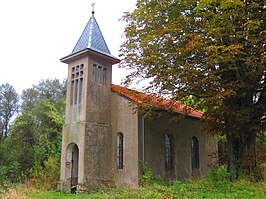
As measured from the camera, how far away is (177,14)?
45.6ft

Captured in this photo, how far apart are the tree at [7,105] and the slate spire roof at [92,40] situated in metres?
30.6

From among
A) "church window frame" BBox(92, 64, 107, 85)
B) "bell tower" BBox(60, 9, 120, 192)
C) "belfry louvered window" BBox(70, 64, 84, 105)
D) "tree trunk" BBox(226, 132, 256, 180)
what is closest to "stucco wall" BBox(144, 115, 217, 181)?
"bell tower" BBox(60, 9, 120, 192)

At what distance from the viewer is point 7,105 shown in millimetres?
46594

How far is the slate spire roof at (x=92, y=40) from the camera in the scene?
19312 mm

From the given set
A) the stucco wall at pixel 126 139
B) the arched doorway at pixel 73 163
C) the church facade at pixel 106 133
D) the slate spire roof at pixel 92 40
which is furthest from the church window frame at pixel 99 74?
the arched doorway at pixel 73 163

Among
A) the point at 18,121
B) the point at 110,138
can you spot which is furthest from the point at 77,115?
the point at 18,121

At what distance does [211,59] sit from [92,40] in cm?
1025

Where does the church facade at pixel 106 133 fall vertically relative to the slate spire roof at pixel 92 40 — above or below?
below

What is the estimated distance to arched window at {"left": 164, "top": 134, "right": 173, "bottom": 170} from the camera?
1938 centimetres

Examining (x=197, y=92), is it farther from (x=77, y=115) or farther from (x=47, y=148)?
(x=47, y=148)

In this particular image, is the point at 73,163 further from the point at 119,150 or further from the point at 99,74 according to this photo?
the point at 99,74

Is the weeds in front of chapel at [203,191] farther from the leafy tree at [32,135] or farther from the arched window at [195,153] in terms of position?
the leafy tree at [32,135]

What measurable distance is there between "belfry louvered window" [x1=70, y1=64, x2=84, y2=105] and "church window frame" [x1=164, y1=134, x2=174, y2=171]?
21.9 ft

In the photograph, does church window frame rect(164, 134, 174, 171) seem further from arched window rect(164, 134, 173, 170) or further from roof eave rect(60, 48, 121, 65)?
roof eave rect(60, 48, 121, 65)
